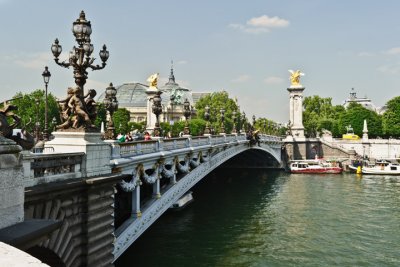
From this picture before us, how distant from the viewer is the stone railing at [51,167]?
8.66m

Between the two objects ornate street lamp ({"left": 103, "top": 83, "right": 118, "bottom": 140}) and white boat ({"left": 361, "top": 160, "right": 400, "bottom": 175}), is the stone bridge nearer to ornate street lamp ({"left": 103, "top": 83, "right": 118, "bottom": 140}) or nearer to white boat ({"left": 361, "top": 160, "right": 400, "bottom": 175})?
ornate street lamp ({"left": 103, "top": 83, "right": 118, "bottom": 140})

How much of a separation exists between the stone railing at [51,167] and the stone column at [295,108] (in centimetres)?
6690

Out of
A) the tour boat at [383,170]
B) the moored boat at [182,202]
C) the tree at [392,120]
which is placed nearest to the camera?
the moored boat at [182,202]

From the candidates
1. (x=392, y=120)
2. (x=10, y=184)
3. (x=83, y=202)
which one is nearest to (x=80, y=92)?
(x=83, y=202)

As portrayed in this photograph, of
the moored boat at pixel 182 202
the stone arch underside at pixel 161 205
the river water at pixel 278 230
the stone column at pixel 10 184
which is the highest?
the stone column at pixel 10 184

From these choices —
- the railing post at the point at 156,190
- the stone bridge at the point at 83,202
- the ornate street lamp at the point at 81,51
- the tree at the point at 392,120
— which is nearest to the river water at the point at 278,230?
the railing post at the point at 156,190

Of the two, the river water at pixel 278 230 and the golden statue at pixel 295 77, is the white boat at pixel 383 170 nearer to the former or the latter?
the river water at pixel 278 230

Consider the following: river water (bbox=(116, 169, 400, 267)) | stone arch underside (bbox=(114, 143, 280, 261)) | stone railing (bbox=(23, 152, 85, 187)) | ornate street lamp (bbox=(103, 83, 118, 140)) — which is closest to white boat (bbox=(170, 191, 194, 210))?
river water (bbox=(116, 169, 400, 267))

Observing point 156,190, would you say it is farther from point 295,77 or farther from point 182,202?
point 295,77

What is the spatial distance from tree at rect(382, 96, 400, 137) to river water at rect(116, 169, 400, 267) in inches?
1762

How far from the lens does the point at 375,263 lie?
19297 mm

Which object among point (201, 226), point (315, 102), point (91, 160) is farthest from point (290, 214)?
point (315, 102)

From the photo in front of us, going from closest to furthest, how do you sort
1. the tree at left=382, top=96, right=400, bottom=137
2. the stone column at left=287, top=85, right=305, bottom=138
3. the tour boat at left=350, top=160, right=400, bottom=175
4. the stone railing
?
the stone railing
the tour boat at left=350, top=160, right=400, bottom=175
the stone column at left=287, top=85, right=305, bottom=138
the tree at left=382, top=96, right=400, bottom=137

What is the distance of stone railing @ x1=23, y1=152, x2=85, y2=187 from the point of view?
28.4 ft
